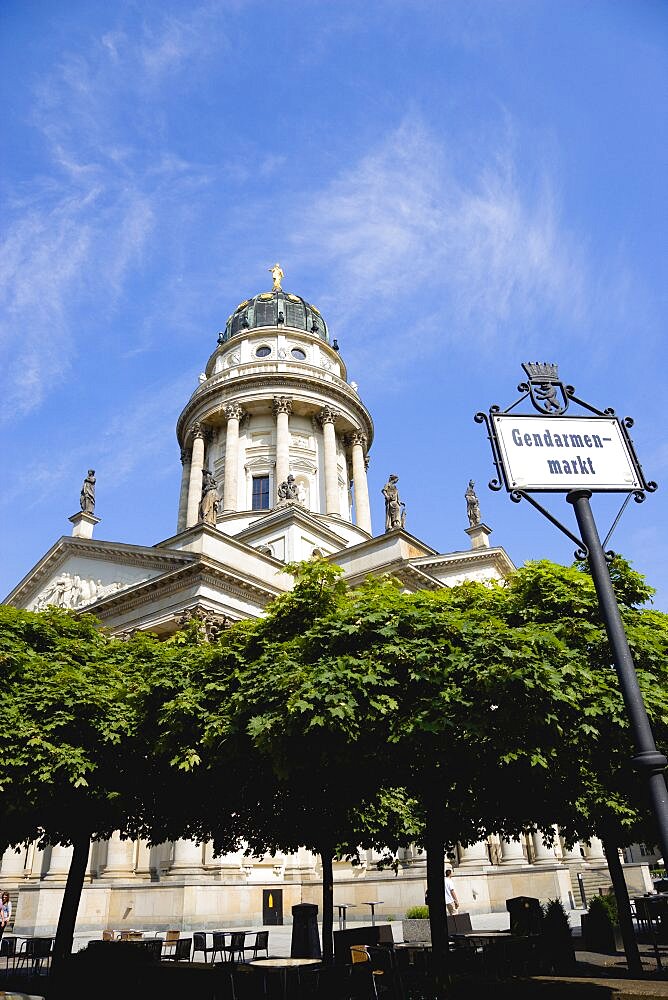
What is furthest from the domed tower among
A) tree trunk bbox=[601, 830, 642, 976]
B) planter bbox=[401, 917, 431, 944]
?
tree trunk bbox=[601, 830, 642, 976]

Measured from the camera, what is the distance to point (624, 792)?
51.0 feet

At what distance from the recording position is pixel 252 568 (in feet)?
116

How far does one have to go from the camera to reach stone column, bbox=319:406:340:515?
50.4 meters

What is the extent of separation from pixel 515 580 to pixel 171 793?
905 cm

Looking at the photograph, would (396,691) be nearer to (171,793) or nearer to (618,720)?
(618,720)

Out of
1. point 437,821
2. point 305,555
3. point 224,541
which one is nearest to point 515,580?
point 437,821

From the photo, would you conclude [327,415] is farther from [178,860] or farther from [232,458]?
[178,860]

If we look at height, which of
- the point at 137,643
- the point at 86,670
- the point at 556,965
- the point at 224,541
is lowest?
the point at 556,965

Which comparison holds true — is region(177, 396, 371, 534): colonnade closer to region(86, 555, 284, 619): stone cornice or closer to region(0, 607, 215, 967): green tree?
region(86, 555, 284, 619): stone cornice

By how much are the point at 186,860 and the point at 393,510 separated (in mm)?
18701

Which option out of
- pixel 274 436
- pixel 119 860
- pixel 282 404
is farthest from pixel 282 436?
pixel 119 860

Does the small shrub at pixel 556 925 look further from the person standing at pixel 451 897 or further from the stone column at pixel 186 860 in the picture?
the stone column at pixel 186 860

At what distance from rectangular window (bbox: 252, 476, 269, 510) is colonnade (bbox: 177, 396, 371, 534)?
1401mm

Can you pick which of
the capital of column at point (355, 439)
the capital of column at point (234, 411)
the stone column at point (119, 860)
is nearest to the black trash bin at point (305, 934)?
the stone column at point (119, 860)
